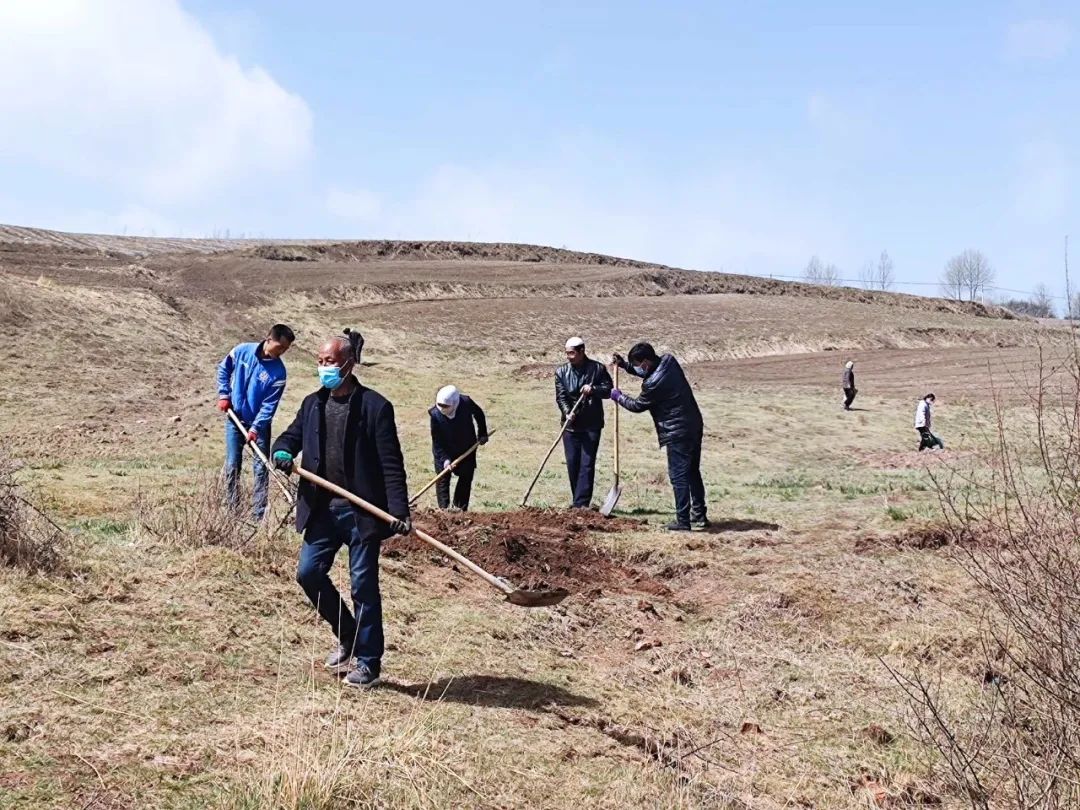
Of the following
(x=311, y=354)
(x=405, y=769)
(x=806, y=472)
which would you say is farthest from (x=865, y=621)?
(x=311, y=354)

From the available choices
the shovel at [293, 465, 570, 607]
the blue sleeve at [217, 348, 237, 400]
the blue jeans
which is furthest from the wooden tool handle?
the blue sleeve at [217, 348, 237, 400]

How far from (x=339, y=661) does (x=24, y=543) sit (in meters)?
2.30

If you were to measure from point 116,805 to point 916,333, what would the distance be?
5184cm

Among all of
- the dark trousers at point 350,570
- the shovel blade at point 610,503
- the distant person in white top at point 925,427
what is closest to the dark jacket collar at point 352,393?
the dark trousers at point 350,570

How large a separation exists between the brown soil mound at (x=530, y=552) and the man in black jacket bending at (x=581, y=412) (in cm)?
142

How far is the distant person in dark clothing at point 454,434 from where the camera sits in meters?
11.8

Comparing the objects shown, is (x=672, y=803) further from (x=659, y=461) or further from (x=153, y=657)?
(x=659, y=461)

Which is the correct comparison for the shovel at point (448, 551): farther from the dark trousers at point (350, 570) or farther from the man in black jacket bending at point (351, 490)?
the dark trousers at point (350, 570)

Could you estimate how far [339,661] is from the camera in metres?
6.17

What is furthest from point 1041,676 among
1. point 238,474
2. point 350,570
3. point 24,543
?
point 238,474

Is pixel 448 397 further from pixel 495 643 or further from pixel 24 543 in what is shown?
pixel 24 543

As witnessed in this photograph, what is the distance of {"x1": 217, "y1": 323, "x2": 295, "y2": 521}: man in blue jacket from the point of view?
977cm

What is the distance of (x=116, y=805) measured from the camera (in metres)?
4.25

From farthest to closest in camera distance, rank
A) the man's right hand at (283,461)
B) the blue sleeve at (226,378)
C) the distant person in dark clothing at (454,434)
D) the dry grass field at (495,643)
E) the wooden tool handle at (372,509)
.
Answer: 1. the distant person in dark clothing at (454,434)
2. the blue sleeve at (226,378)
3. the man's right hand at (283,461)
4. the wooden tool handle at (372,509)
5. the dry grass field at (495,643)
